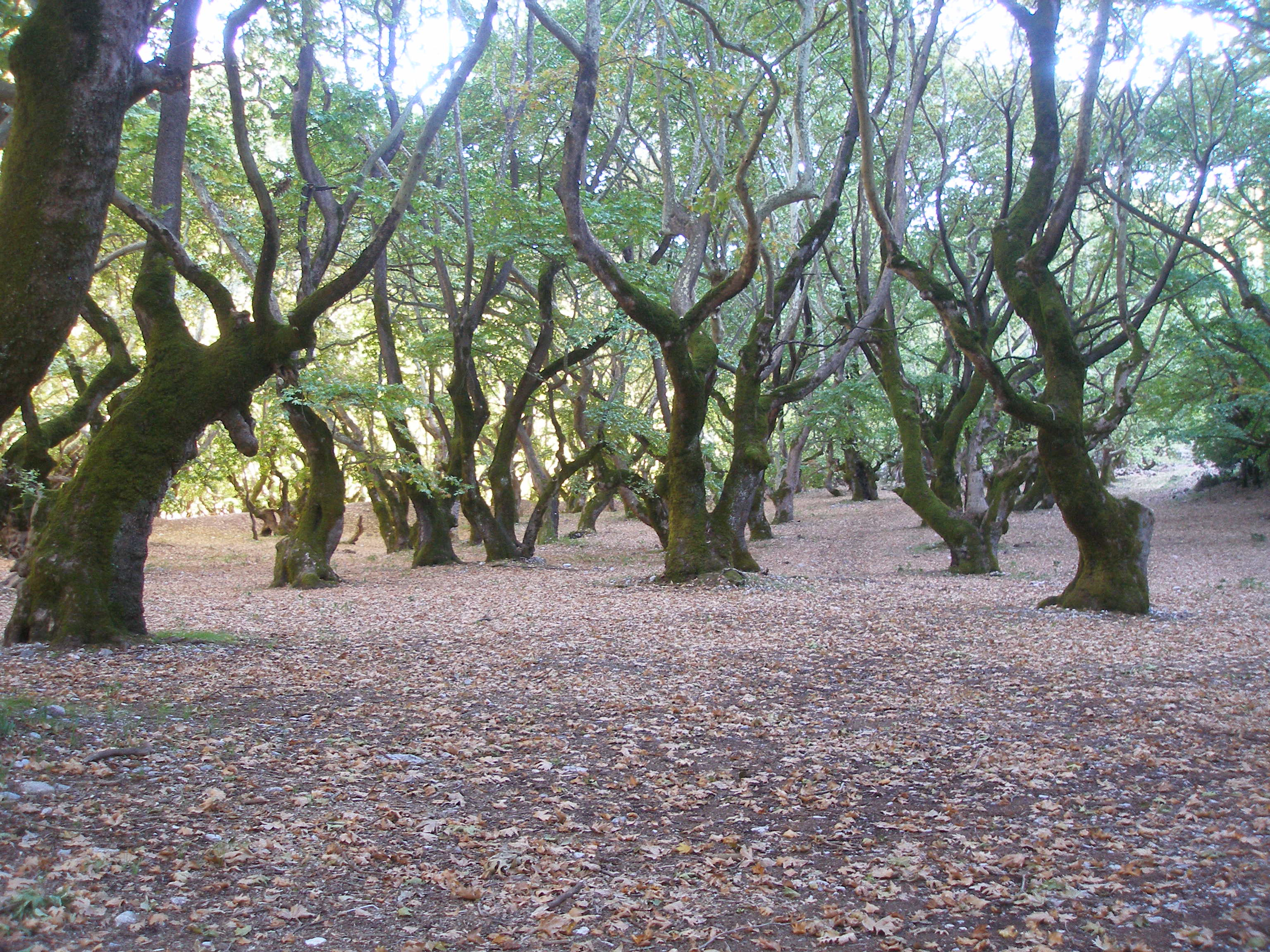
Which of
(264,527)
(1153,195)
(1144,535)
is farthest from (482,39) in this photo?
(264,527)

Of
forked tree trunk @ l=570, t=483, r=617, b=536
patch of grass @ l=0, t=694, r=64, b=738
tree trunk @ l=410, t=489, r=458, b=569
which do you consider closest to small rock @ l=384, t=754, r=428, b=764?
patch of grass @ l=0, t=694, r=64, b=738

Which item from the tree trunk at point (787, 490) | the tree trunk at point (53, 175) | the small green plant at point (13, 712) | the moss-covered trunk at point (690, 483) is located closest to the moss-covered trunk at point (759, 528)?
the tree trunk at point (787, 490)

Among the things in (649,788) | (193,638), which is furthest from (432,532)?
(649,788)

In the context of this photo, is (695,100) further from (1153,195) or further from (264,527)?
(264,527)

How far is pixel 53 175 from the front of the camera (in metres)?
4.00

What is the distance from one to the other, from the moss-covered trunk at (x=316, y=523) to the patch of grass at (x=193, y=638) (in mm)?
5557

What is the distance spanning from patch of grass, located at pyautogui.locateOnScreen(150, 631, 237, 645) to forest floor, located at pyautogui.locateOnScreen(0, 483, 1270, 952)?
0.29ft

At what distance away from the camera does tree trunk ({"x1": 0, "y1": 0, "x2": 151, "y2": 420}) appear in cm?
391

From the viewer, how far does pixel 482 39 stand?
324 inches

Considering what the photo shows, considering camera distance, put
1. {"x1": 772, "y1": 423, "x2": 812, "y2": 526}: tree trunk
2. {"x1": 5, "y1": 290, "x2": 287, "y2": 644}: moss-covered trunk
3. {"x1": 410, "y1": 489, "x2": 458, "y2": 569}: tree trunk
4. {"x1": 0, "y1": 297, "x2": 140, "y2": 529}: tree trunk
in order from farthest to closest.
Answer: {"x1": 772, "y1": 423, "x2": 812, "y2": 526}: tree trunk → {"x1": 410, "y1": 489, "x2": 458, "y2": 569}: tree trunk → {"x1": 0, "y1": 297, "x2": 140, "y2": 529}: tree trunk → {"x1": 5, "y1": 290, "x2": 287, "y2": 644}: moss-covered trunk

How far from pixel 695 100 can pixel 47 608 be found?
1009cm

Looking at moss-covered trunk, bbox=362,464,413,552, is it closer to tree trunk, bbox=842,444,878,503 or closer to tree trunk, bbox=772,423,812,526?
tree trunk, bbox=772,423,812,526

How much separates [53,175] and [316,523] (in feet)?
36.2

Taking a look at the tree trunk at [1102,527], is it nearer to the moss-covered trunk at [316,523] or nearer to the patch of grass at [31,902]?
the patch of grass at [31,902]
